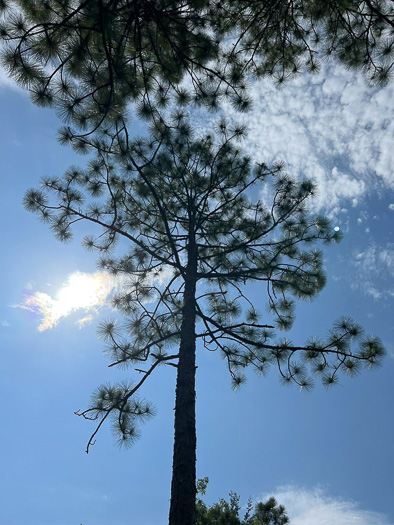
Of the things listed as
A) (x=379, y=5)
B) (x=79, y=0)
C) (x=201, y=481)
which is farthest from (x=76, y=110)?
(x=201, y=481)

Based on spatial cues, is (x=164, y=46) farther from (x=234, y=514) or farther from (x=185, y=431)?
(x=234, y=514)

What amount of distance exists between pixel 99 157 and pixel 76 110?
6.99 feet

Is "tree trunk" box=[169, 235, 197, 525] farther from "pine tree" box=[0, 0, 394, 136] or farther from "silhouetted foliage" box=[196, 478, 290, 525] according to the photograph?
"silhouetted foliage" box=[196, 478, 290, 525]

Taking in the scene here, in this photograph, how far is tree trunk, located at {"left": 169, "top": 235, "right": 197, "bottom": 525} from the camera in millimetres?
3662

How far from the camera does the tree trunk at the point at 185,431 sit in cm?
366

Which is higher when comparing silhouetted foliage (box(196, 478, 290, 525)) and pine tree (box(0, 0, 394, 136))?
pine tree (box(0, 0, 394, 136))

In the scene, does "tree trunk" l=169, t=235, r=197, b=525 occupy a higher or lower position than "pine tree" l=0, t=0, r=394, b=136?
lower

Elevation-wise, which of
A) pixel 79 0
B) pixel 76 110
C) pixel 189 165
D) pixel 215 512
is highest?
pixel 189 165

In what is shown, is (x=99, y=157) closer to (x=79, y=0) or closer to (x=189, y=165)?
(x=189, y=165)

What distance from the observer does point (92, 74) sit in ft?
15.3

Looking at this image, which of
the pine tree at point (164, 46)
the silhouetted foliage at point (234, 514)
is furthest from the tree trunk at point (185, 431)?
the silhouetted foliage at point (234, 514)

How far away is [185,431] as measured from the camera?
4301mm

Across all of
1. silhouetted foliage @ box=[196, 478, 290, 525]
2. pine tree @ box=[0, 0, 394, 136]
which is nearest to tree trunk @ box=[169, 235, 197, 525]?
pine tree @ box=[0, 0, 394, 136]

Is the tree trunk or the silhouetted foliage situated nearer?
the tree trunk
